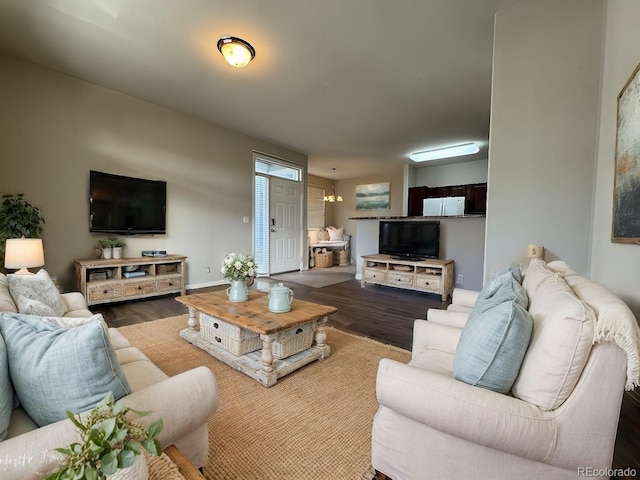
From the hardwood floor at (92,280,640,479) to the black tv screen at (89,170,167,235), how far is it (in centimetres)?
105

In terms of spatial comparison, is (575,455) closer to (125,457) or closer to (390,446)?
(390,446)

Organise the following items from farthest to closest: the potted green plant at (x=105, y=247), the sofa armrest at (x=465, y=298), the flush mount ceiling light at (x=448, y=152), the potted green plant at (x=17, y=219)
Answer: the flush mount ceiling light at (x=448, y=152), the potted green plant at (x=105, y=247), the potted green plant at (x=17, y=219), the sofa armrest at (x=465, y=298)

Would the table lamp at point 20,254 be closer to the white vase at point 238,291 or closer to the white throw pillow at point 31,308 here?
the white throw pillow at point 31,308

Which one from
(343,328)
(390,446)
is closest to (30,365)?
(390,446)

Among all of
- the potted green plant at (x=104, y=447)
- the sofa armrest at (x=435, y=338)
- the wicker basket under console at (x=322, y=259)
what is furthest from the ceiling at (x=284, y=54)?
the wicker basket under console at (x=322, y=259)

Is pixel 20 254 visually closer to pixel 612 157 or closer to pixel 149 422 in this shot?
pixel 149 422

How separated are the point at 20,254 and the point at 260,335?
245 cm

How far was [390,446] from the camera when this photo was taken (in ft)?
3.68

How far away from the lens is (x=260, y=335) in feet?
6.69

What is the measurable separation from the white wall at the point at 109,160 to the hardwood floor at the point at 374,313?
86cm

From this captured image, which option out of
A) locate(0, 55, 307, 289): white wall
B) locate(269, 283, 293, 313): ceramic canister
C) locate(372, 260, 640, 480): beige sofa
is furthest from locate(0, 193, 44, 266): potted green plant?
locate(372, 260, 640, 480): beige sofa

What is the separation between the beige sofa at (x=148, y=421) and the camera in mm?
644

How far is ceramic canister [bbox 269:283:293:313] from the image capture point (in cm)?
215

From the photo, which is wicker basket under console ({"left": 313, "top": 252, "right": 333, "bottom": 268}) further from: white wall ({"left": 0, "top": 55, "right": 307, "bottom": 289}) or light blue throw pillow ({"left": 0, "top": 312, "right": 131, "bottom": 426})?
light blue throw pillow ({"left": 0, "top": 312, "right": 131, "bottom": 426})
